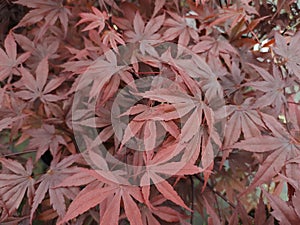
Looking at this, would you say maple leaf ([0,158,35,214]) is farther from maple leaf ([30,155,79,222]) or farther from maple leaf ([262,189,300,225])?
maple leaf ([262,189,300,225])

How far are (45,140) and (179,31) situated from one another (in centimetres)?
39

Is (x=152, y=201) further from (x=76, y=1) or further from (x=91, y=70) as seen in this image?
(x=76, y=1)

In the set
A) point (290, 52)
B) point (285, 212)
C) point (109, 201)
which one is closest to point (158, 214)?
point (109, 201)

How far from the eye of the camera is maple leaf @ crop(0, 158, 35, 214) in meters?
0.77

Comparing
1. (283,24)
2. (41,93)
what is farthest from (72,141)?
(283,24)

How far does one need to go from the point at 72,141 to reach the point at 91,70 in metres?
0.24

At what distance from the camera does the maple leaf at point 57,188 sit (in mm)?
753

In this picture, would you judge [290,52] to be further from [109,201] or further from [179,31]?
[109,201]

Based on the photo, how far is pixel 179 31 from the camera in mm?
966

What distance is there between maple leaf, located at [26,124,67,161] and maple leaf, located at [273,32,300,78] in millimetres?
476

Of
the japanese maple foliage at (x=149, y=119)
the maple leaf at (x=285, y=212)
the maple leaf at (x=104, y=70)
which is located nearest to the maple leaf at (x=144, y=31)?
the japanese maple foliage at (x=149, y=119)

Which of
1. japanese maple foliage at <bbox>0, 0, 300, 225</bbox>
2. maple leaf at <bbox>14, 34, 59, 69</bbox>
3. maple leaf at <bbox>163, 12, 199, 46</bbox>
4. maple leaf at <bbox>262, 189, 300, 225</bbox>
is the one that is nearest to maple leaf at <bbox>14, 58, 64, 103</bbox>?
japanese maple foliage at <bbox>0, 0, 300, 225</bbox>

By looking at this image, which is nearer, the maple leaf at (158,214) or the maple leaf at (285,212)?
the maple leaf at (285,212)

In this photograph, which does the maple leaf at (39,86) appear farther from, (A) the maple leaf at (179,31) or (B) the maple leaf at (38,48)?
(A) the maple leaf at (179,31)
